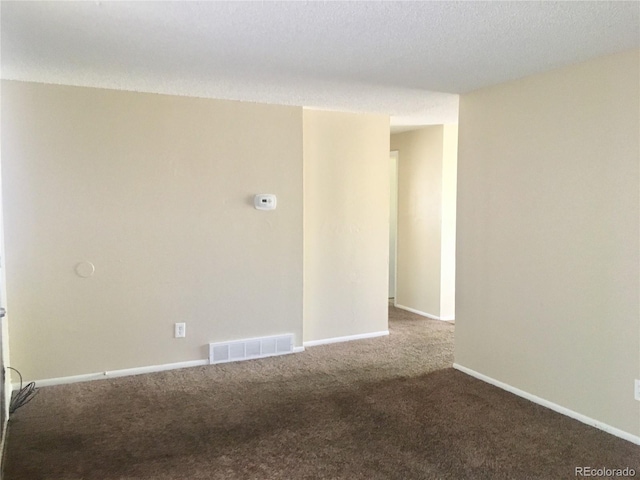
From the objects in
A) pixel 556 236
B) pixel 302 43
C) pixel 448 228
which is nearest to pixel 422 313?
pixel 448 228

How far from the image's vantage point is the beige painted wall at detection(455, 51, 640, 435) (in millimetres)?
2865

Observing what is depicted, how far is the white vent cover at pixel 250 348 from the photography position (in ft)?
13.9

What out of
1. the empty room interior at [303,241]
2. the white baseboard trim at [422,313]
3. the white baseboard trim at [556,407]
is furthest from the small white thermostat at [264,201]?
the white baseboard trim at [422,313]

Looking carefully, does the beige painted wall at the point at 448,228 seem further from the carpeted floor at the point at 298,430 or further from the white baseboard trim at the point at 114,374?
the white baseboard trim at the point at 114,374

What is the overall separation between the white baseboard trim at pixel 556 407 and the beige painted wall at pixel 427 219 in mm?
1971

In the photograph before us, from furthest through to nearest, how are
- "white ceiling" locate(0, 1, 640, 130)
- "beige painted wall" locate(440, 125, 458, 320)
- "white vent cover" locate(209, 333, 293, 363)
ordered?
"beige painted wall" locate(440, 125, 458, 320) → "white vent cover" locate(209, 333, 293, 363) → "white ceiling" locate(0, 1, 640, 130)

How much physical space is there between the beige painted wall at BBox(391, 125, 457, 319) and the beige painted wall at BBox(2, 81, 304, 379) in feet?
6.98

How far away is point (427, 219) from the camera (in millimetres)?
6109

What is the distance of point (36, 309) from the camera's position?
365 cm

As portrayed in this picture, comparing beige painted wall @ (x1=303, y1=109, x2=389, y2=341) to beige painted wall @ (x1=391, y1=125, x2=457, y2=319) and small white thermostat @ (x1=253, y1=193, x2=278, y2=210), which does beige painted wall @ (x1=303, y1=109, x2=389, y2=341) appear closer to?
small white thermostat @ (x1=253, y1=193, x2=278, y2=210)

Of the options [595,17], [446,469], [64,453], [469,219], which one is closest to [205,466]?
[64,453]

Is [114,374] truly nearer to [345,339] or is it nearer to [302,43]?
[345,339]

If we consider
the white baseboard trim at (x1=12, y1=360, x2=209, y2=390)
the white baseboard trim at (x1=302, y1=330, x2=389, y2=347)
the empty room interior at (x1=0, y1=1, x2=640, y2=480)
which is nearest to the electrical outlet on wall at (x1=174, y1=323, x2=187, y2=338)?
the empty room interior at (x1=0, y1=1, x2=640, y2=480)

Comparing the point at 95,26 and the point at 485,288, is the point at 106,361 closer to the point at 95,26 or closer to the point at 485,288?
the point at 95,26
